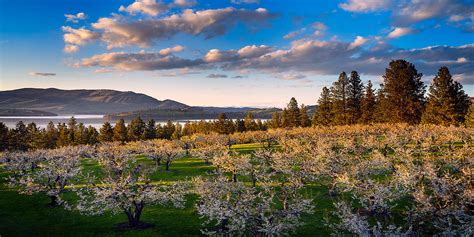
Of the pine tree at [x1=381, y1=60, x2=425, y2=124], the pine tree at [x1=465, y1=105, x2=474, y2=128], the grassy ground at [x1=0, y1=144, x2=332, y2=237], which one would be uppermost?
the pine tree at [x1=381, y1=60, x2=425, y2=124]

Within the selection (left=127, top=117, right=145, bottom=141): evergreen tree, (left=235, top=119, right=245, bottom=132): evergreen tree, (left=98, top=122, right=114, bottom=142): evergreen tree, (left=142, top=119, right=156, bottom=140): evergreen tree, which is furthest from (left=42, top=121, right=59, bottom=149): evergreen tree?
(left=235, top=119, right=245, bottom=132): evergreen tree

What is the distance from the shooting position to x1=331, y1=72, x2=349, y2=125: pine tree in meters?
110

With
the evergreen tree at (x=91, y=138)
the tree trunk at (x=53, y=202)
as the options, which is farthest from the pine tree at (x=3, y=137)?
the tree trunk at (x=53, y=202)

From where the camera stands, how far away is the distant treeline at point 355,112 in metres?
→ 83.2

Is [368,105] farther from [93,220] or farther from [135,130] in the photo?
[93,220]

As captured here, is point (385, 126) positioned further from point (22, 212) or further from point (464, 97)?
point (22, 212)

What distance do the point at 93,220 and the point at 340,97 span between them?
92339 millimetres

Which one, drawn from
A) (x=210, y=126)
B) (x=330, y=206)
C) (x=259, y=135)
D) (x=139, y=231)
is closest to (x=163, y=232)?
(x=139, y=231)

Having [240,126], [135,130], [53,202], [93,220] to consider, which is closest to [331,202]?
[93,220]

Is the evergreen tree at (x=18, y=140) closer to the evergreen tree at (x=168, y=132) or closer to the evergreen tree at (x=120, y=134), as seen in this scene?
the evergreen tree at (x=120, y=134)

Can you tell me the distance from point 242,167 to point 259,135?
43.8m

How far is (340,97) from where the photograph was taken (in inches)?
4377

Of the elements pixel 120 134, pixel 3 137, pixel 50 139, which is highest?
pixel 3 137

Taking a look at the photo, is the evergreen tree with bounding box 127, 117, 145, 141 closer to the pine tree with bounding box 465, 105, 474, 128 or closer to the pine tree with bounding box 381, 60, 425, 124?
the pine tree with bounding box 381, 60, 425, 124
